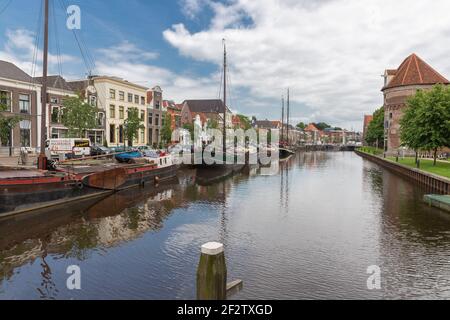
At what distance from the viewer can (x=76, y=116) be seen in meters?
40.3

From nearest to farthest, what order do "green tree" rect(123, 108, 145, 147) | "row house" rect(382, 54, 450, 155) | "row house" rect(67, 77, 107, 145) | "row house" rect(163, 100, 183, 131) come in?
"row house" rect(67, 77, 107, 145)
"green tree" rect(123, 108, 145, 147)
"row house" rect(382, 54, 450, 155)
"row house" rect(163, 100, 183, 131)

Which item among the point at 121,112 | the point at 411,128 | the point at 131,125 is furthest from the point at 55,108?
the point at 411,128

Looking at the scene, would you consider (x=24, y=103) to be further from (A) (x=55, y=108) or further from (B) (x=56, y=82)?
(B) (x=56, y=82)

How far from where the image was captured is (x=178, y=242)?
46.5 ft

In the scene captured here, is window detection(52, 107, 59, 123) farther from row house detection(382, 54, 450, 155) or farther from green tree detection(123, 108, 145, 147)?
row house detection(382, 54, 450, 155)

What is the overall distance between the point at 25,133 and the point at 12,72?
7.52 m

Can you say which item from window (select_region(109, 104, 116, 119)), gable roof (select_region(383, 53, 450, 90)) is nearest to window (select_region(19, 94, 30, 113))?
window (select_region(109, 104, 116, 119))

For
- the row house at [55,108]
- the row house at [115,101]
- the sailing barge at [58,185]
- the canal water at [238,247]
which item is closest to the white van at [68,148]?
the sailing barge at [58,185]

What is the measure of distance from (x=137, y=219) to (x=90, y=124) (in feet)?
89.8

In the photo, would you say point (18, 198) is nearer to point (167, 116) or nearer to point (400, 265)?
point (400, 265)

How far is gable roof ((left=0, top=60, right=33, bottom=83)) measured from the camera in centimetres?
4012

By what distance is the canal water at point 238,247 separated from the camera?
32.4 feet

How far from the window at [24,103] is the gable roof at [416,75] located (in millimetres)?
65240
